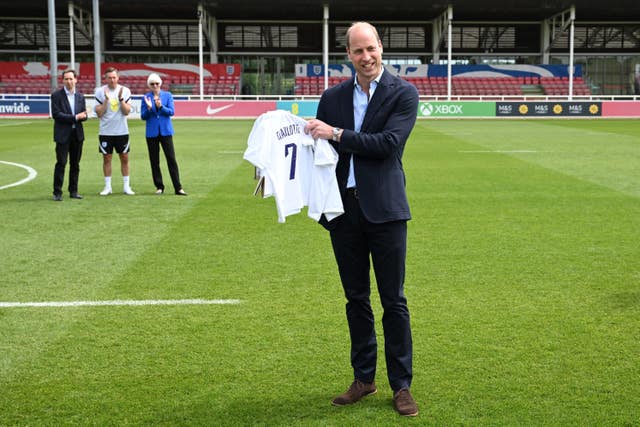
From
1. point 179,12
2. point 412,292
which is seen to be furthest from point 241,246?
point 179,12

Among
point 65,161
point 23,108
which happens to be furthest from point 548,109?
point 65,161

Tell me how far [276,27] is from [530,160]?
4114cm

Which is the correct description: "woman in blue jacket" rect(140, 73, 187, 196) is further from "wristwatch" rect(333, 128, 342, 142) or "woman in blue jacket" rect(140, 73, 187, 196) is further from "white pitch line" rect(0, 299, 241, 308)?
"wristwatch" rect(333, 128, 342, 142)

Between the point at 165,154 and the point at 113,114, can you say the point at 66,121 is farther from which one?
the point at 165,154

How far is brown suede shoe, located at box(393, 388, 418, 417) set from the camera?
436 centimetres

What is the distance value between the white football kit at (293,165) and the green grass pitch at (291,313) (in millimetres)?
1158

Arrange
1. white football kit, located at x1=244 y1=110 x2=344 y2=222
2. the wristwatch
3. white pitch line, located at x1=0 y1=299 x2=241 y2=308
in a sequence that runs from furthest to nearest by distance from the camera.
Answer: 1. white pitch line, located at x1=0 y1=299 x2=241 y2=308
2. white football kit, located at x1=244 y1=110 x2=344 y2=222
3. the wristwatch

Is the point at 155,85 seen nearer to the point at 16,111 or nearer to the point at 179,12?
the point at 16,111

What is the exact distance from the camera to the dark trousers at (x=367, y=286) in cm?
438

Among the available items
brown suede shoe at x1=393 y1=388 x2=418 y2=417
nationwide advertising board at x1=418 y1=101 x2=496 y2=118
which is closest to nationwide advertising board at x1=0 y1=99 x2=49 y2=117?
nationwide advertising board at x1=418 y1=101 x2=496 y2=118

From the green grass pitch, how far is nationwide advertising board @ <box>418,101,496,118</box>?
28.8m

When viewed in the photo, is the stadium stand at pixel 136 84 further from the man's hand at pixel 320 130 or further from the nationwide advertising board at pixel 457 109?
the man's hand at pixel 320 130

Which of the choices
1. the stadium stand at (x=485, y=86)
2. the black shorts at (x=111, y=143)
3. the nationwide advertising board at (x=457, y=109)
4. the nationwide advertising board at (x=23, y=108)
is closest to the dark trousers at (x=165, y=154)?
the black shorts at (x=111, y=143)

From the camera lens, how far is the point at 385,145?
420 cm
